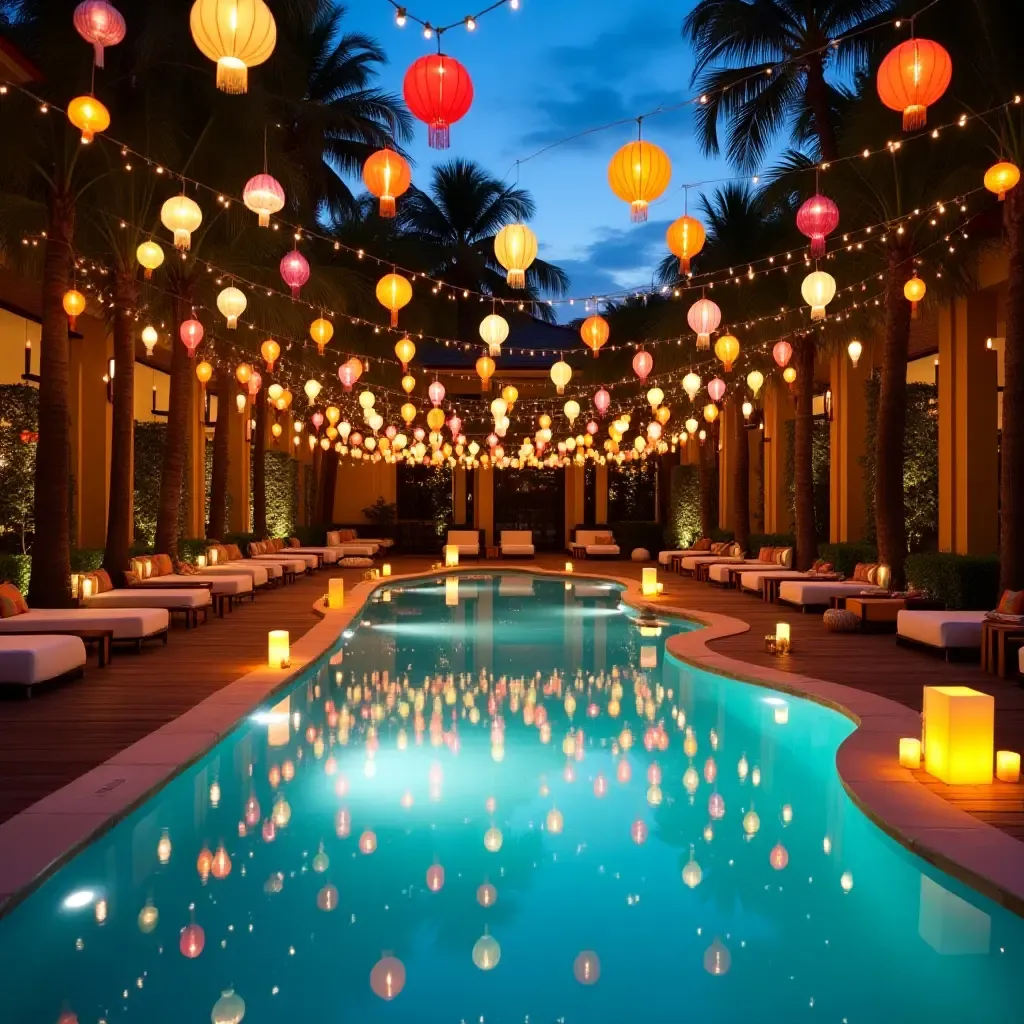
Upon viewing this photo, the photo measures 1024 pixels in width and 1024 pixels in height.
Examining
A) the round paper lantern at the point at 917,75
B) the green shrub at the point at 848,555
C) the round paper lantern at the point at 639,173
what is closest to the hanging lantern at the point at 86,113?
the round paper lantern at the point at 639,173

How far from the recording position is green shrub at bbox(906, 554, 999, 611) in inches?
531

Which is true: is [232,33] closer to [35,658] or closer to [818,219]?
[35,658]

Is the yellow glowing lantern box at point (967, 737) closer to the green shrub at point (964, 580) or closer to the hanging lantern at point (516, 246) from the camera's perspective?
the hanging lantern at point (516, 246)

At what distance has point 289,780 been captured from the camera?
23.5 ft

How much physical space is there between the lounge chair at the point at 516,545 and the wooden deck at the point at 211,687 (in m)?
15.6

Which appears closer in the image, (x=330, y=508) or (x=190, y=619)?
(x=190, y=619)

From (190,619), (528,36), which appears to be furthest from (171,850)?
(528,36)

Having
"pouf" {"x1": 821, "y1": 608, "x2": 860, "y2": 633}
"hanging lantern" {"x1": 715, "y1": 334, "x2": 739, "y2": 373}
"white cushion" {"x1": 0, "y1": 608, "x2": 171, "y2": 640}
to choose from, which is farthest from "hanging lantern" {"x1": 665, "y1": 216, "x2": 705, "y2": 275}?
"white cushion" {"x1": 0, "y1": 608, "x2": 171, "y2": 640}

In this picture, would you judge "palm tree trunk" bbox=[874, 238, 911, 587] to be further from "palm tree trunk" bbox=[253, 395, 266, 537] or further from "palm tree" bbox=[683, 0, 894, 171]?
"palm tree trunk" bbox=[253, 395, 266, 537]

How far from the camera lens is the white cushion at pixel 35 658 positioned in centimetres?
858

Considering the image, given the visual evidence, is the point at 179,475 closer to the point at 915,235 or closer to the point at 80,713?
the point at 80,713

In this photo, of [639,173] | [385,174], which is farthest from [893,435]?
[385,174]

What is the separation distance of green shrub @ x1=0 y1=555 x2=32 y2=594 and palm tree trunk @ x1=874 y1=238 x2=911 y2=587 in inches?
455

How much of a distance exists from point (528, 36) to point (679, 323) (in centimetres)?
1037
